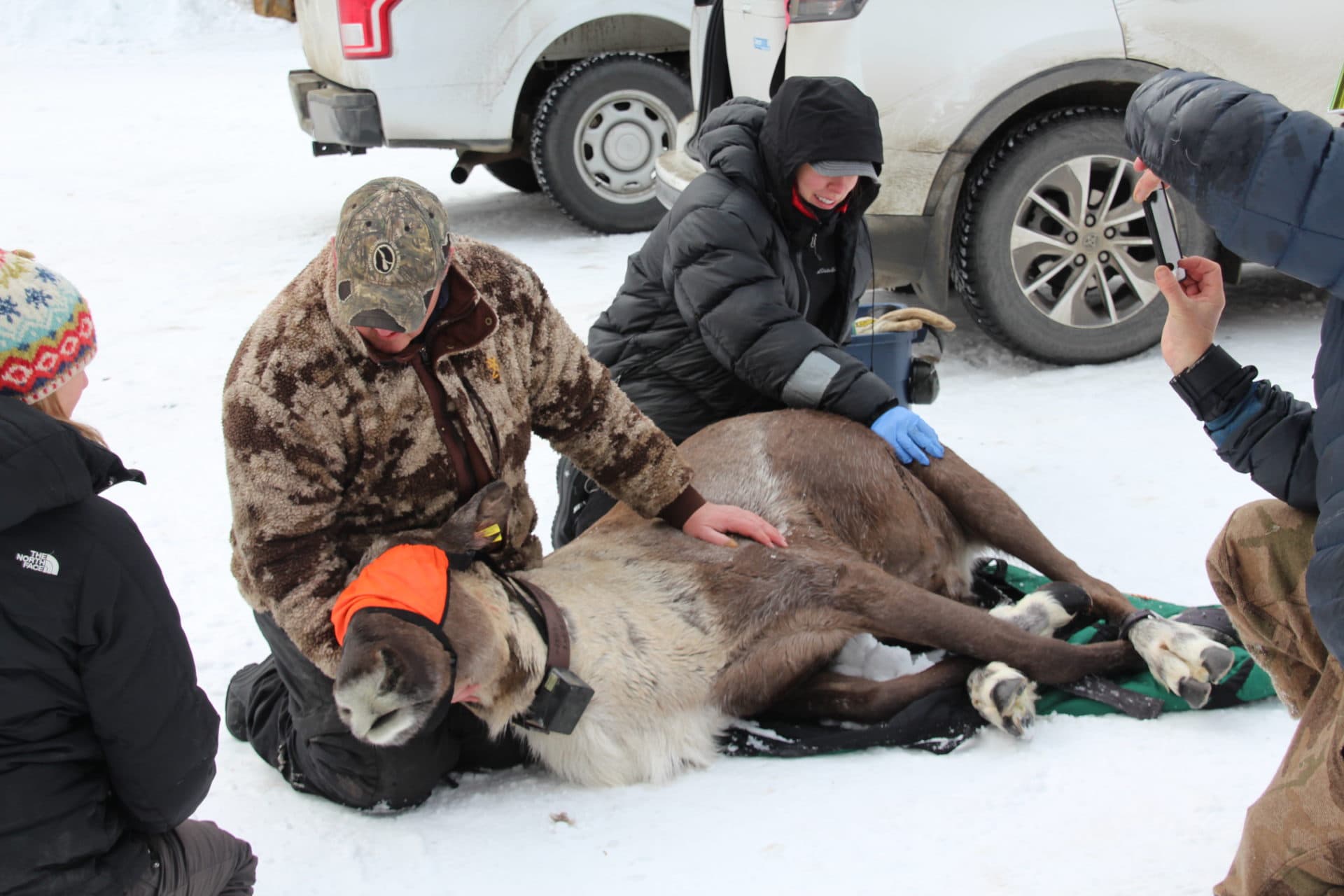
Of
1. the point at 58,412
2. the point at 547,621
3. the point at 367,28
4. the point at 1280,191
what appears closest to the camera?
the point at 1280,191

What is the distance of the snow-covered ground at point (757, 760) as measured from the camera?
9.70ft

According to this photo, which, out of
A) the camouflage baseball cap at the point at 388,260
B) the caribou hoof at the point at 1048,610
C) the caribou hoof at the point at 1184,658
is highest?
the camouflage baseball cap at the point at 388,260

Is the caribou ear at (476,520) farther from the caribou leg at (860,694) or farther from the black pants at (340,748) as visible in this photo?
the caribou leg at (860,694)

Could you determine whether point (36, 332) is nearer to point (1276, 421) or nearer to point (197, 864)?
point (197, 864)

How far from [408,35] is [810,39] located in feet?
12.4

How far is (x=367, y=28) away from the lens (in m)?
7.96

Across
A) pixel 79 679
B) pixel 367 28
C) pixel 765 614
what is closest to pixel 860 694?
pixel 765 614

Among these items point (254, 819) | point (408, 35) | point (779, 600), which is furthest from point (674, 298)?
point (408, 35)

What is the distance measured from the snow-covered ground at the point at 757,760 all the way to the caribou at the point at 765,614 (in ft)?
0.56

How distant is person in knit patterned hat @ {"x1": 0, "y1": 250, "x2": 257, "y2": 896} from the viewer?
2.18 m

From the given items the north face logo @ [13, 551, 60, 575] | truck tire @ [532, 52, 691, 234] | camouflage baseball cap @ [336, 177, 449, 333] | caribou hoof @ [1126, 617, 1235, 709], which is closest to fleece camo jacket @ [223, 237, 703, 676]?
camouflage baseball cap @ [336, 177, 449, 333]

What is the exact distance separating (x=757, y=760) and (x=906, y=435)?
4.39ft

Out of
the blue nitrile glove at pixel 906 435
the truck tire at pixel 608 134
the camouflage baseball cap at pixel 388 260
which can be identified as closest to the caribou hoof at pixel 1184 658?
the blue nitrile glove at pixel 906 435

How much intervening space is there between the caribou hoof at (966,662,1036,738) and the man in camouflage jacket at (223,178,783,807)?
1286 mm
